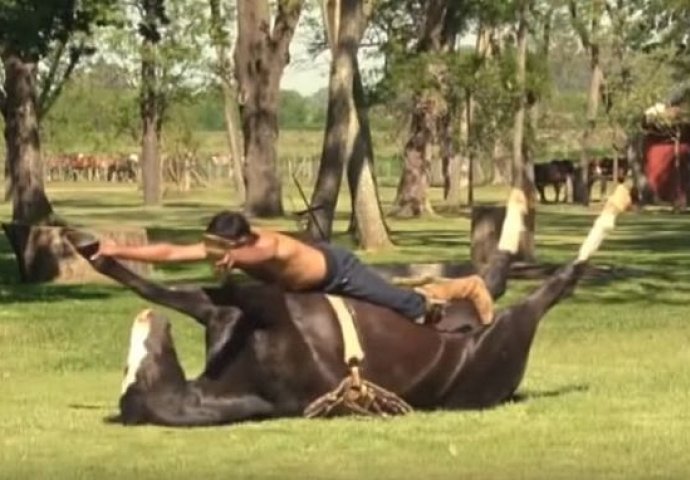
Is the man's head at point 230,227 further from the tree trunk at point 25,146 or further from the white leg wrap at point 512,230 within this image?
the tree trunk at point 25,146

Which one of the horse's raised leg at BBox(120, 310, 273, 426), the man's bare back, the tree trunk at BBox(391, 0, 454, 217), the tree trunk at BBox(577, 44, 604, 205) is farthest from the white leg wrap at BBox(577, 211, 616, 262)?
the tree trunk at BBox(577, 44, 604, 205)

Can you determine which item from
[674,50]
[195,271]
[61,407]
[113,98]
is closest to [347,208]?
[674,50]

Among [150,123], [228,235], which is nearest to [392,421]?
[228,235]

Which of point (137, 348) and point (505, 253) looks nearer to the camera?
point (137, 348)

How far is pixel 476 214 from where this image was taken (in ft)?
101

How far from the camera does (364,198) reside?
3816 cm

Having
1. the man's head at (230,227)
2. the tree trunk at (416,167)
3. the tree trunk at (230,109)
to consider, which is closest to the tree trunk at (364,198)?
the tree trunk at (416,167)

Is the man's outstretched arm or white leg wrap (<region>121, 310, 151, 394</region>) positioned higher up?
the man's outstretched arm

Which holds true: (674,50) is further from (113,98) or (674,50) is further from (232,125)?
(113,98)

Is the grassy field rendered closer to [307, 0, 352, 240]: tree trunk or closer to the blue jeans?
the blue jeans

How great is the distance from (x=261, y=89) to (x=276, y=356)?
4415 centimetres

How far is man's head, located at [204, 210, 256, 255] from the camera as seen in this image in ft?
41.4

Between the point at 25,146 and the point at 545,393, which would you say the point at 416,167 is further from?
the point at 545,393

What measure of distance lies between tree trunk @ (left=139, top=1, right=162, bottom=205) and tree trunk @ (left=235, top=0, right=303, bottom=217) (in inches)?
430
